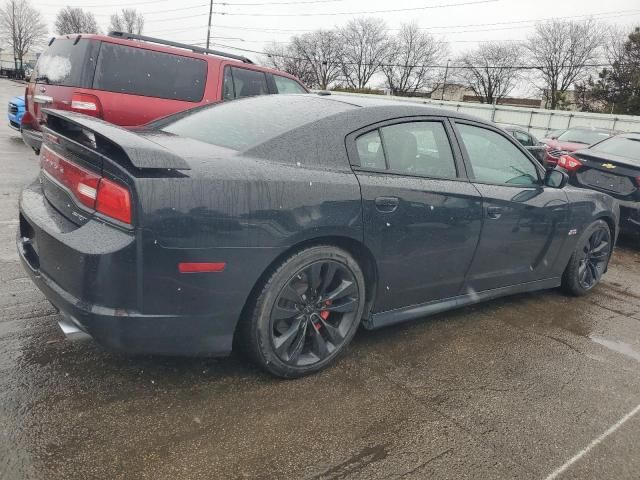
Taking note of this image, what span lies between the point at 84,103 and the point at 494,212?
4.36 meters

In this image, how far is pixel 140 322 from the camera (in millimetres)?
2115

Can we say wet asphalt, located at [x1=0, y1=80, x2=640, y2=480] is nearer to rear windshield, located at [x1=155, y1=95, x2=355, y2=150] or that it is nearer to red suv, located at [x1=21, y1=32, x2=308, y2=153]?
rear windshield, located at [x1=155, y1=95, x2=355, y2=150]

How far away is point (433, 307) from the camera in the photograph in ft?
10.5

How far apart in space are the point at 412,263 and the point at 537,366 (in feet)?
3.44

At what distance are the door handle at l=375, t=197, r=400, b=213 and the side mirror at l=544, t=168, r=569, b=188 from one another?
5.58ft

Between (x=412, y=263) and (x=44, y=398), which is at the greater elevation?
(x=412, y=263)

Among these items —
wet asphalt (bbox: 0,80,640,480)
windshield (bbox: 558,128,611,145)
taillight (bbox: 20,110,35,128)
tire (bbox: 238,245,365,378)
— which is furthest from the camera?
windshield (bbox: 558,128,611,145)

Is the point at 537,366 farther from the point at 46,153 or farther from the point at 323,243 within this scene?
the point at 46,153

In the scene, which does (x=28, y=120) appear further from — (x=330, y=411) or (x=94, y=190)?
(x=330, y=411)

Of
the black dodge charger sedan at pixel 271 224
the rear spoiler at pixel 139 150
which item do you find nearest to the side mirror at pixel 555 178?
the black dodge charger sedan at pixel 271 224

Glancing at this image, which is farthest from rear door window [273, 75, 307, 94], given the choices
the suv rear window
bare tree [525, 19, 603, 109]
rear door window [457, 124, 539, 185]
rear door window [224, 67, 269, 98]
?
bare tree [525, 19, 603, 109]

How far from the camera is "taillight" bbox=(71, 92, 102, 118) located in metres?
5.32

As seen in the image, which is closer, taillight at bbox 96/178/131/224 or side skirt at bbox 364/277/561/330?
taillight at bbox 96/178/131/224

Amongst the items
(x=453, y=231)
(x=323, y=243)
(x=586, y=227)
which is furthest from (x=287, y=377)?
(x=586, y=227)
